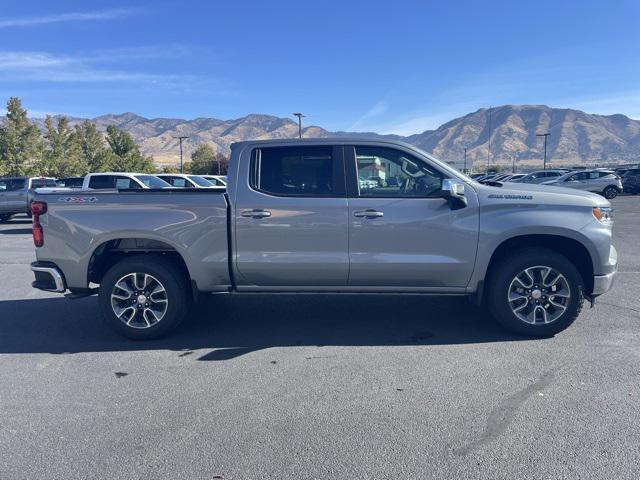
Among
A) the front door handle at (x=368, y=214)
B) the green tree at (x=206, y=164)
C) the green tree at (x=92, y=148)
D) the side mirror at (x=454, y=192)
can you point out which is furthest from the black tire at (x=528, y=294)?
the green tree at (x=206, y=164)

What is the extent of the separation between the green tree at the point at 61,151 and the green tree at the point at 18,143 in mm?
1341

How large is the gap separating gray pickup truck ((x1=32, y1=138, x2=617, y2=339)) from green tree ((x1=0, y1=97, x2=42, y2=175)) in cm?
3411

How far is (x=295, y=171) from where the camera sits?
511cm

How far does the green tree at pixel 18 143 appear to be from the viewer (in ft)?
112

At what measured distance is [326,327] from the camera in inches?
219

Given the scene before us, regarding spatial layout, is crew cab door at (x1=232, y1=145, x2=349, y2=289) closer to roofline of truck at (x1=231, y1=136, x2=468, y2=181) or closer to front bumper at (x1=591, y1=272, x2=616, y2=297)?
roofline of truck at (x1=231, y1=136, x2=468, y2=181)

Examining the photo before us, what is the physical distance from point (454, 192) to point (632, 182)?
36.7 meters

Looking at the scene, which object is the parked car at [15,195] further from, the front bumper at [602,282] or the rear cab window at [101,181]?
the front bumper at [602,282]

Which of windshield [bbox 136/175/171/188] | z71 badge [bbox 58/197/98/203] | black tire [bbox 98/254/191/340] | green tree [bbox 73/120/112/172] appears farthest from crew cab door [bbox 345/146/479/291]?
green tree [bbox 73/120/112/172]

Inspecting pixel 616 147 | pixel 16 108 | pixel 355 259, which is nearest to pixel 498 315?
pixel 355 259

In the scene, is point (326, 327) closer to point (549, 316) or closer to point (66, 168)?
point (549, 316)

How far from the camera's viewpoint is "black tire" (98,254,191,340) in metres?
5.11

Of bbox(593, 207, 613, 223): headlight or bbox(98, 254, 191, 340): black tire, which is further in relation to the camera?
bbox(98, 254, 191, 340): black tire

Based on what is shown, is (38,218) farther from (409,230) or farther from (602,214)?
(602,214)
